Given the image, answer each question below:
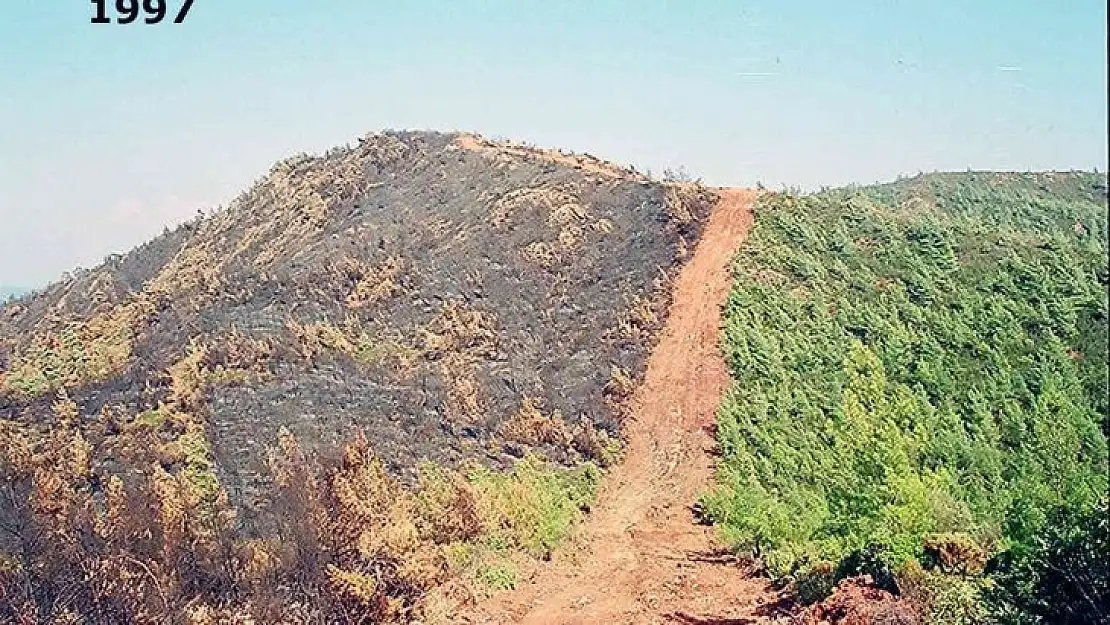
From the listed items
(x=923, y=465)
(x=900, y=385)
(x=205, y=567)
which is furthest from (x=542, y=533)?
(x=900, y=385)

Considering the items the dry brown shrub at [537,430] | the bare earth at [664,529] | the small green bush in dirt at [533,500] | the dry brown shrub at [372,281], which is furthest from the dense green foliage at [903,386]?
the dry brown shrub at [372,281]

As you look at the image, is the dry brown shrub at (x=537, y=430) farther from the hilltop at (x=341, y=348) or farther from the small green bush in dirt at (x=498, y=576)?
the small green bush in dirt at (x=498, y=576)

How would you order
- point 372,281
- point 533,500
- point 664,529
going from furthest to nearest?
point 372,281 < point 664,529 < point 533,500

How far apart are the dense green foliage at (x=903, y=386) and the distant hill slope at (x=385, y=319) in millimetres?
2934

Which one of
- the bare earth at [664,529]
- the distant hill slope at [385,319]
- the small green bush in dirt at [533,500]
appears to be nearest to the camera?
the bare earth at [664,529]

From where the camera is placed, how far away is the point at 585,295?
28688mm

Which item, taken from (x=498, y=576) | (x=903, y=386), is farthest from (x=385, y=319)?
(x=498, y=576)

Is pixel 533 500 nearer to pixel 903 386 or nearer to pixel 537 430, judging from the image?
pixel 537 430

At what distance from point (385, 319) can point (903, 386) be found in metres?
13.9

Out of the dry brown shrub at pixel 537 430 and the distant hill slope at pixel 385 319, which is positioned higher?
the distant hill slope at pixel 385 319

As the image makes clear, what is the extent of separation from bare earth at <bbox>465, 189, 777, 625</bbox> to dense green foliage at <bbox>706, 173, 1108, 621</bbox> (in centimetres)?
57

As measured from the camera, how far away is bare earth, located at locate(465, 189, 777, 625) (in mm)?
13969

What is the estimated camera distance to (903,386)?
69.3 feet

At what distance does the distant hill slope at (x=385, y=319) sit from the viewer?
20.8 metres
